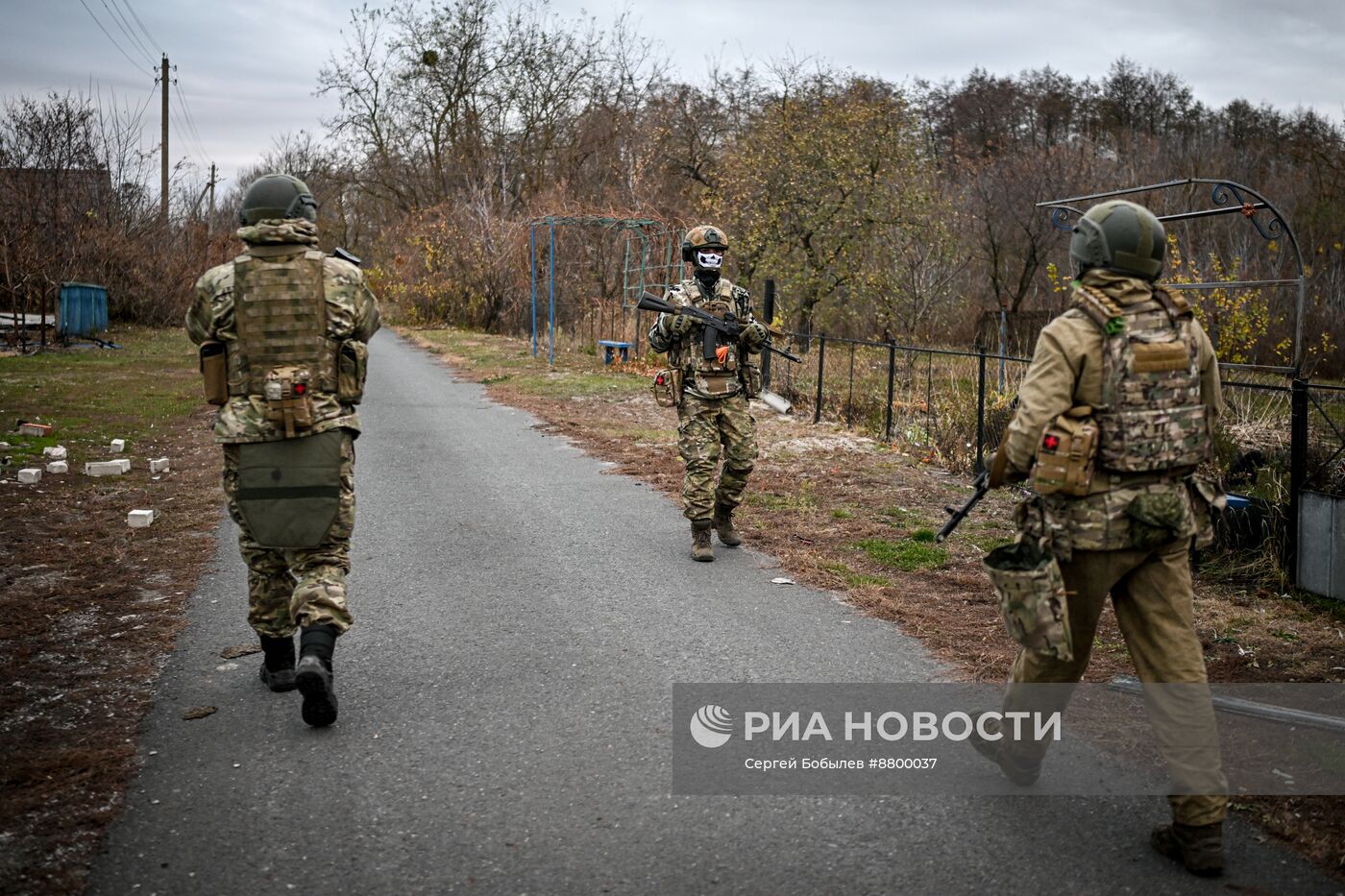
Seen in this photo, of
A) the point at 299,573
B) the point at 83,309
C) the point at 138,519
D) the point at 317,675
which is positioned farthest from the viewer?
the point at 83,309

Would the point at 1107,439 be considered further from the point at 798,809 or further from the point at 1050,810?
the point at 798,809

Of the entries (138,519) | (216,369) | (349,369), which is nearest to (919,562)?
(349,369)

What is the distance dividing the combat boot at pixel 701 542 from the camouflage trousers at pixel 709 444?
0.14ft

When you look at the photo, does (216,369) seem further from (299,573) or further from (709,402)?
(709,402)

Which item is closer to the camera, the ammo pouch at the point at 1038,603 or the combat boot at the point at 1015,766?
the ammo pouch at the point at 1038,603

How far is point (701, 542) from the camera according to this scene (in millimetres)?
6680

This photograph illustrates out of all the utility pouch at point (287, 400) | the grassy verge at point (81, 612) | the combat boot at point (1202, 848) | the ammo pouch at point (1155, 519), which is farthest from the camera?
the utility pouch at point (287, 400)

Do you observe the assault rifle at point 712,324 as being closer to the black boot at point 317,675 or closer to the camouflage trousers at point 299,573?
the camouflage trousers at point 299,573

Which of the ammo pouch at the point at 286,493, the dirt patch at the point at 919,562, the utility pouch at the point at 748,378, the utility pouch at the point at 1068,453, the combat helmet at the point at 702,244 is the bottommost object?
the dirt patch at the point at 919,562

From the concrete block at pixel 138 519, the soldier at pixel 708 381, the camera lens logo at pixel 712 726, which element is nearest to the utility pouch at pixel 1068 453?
the camera lens logo at pixel 712 726

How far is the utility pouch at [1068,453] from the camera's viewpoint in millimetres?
3150

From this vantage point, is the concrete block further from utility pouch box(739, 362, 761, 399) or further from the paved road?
utility pouch box(739, 362, 761, 399)

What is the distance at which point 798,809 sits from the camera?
136 inches

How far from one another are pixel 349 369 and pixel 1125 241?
2.84 metres
